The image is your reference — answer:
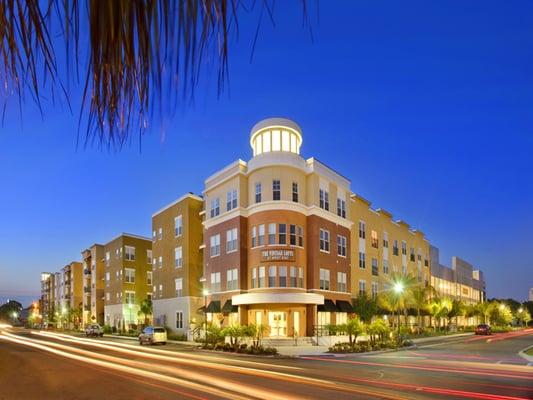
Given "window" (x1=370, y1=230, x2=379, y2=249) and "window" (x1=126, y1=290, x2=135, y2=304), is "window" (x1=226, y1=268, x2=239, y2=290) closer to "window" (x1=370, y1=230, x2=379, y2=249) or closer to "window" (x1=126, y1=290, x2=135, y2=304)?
"window" (x1=370, y1=230, x2=379, y2=249)

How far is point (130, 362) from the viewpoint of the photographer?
25750 millimetres

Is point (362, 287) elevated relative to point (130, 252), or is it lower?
lower

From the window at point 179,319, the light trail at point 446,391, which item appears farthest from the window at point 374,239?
the light trail at point 446,391

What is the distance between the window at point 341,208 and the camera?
5366cm

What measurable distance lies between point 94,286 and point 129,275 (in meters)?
19.1

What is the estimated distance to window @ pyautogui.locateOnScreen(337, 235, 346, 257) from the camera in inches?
2052

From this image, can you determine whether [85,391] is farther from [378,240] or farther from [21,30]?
[378,240]

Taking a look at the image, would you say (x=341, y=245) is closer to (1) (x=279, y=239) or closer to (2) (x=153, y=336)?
(1) (x=279, y=239)

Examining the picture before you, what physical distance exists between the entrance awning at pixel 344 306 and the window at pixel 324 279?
2286mm

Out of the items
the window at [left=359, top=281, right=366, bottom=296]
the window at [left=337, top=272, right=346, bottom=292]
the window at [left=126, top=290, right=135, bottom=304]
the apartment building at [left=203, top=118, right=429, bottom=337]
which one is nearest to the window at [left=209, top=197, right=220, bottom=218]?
the apartment building at [left=203, top=118, right=429, bottom=337]

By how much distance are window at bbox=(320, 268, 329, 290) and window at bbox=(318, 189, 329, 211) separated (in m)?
6.32

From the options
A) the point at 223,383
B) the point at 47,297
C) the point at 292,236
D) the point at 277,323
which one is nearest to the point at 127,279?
the point at 277,323

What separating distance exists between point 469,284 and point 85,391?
4349 inches

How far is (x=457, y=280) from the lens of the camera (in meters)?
102
